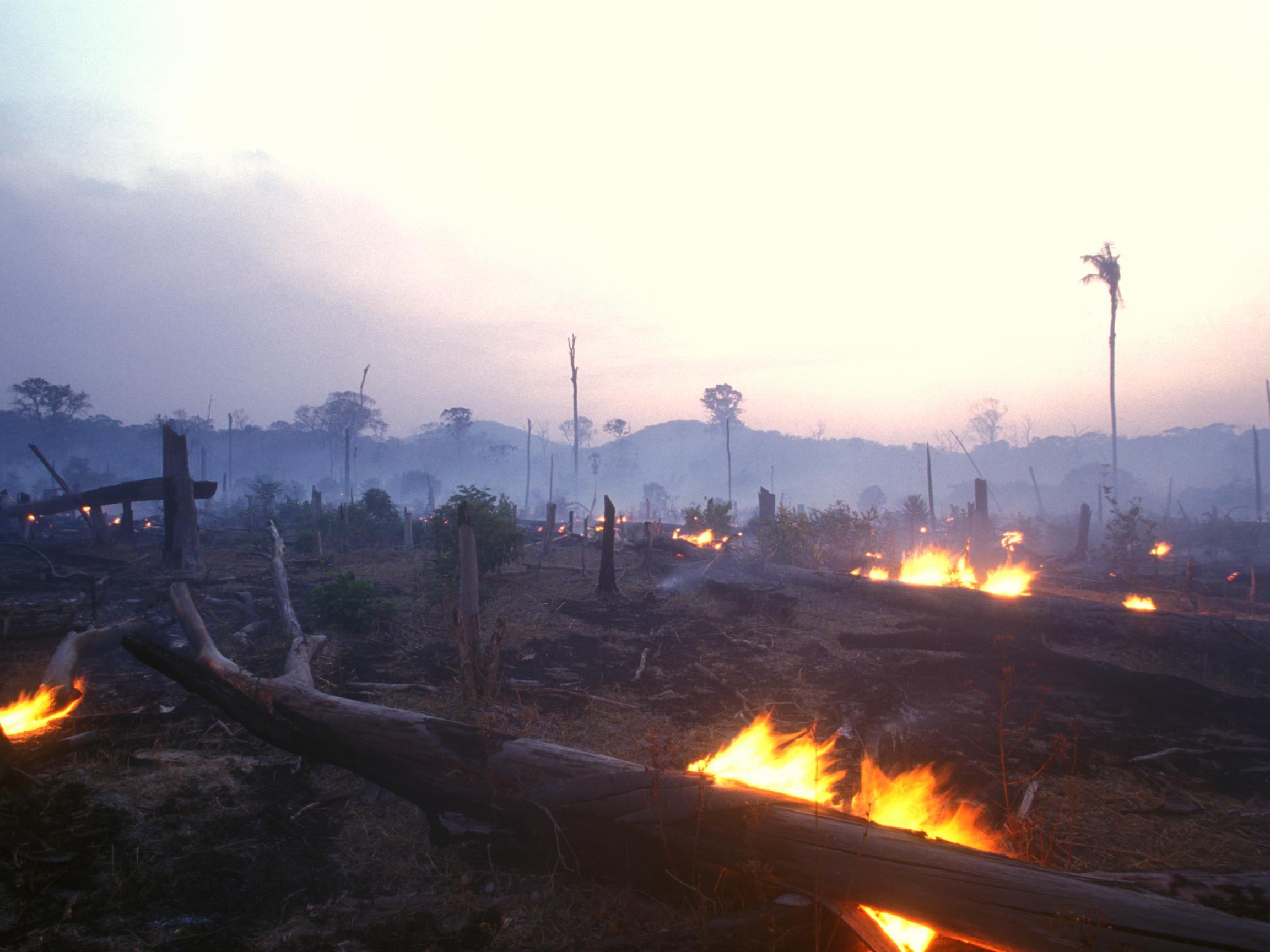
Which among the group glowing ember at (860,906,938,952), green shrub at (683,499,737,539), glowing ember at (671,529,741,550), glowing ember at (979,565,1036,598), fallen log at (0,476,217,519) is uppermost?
fallen log at (0,476,217,519)

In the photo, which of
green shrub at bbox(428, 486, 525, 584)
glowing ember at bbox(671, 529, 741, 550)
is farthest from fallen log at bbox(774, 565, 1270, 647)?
green shrub at bbox(428, 486, 525, 584)

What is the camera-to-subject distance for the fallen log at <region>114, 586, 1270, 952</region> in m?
2.42

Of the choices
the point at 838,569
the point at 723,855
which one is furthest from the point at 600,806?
the point at 838,569

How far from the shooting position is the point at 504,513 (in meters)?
16.0

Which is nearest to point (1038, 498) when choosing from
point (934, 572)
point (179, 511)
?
point (934, 572)

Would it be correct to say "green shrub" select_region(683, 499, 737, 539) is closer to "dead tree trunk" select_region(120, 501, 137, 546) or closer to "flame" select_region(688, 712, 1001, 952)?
"flame" select_region(688, 712, 1001, 952)

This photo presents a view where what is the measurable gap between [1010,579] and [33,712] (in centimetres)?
1894

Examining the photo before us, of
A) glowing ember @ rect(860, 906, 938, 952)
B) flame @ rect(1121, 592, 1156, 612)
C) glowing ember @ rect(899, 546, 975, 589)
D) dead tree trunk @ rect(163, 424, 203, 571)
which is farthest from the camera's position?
dead tree trunk @ rect(163, 424, 203, 571)

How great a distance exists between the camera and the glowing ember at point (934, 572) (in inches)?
504

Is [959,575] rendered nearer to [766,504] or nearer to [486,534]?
[766,504]

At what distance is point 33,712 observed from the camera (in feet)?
18.9

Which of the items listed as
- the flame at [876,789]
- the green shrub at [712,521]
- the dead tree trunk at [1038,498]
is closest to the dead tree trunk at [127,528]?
the green shrub at [712,521]

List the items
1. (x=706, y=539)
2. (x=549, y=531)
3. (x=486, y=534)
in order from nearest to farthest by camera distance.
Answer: (x=486, y=534) < (x=549, y=531) < (x=706, y=539)

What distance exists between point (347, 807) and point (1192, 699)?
929cm
